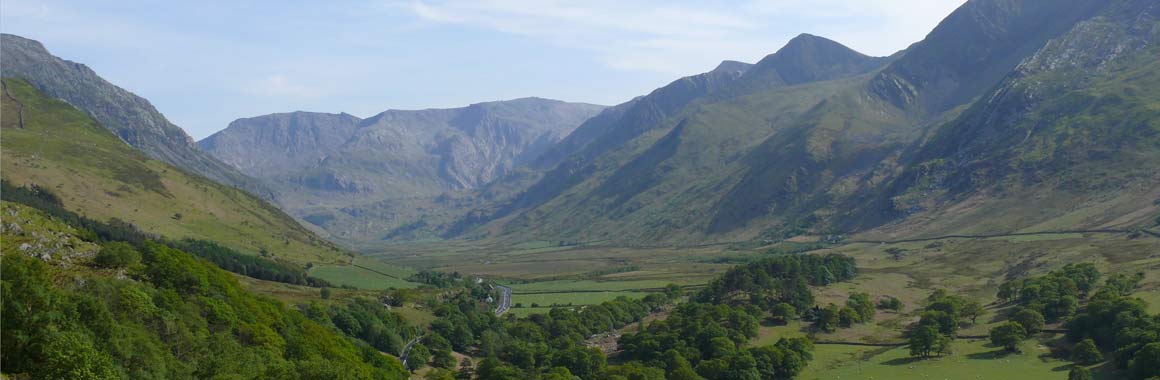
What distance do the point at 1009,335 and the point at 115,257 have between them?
11926cm

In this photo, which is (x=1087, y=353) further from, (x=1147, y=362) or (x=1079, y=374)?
(x=1079, y=374)

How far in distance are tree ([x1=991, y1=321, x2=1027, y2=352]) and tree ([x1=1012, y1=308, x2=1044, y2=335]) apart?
12.5 feet

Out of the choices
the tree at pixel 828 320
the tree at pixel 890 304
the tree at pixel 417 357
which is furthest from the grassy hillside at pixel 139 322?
the tree at pixel 890 304

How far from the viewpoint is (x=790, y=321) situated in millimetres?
159375

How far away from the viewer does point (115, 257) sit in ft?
281

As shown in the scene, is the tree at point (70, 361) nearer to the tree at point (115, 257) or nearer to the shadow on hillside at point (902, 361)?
the tree at point (115, 257)

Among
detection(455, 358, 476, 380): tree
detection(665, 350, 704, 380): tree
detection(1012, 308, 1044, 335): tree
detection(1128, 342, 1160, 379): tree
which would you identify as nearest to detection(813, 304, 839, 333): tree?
detection(1012, 308, 1044, 335): tree

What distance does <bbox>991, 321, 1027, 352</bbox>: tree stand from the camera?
4902 inches

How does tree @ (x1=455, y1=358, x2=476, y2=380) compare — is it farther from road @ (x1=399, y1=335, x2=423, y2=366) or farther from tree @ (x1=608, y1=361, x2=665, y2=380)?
tree @ (x1=608, y1=361, x2=665, y2=380)

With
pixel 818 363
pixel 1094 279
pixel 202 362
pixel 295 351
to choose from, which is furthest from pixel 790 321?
pixel 202 362

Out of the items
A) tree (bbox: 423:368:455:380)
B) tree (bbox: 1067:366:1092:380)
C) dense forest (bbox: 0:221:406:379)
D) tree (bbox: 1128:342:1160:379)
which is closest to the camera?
dense forest (bbox: 0:221:406:379)

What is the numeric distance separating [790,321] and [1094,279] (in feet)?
187

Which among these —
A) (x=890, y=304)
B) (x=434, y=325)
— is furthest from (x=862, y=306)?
(x=434, y=325)

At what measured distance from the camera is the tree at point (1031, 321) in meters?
131
